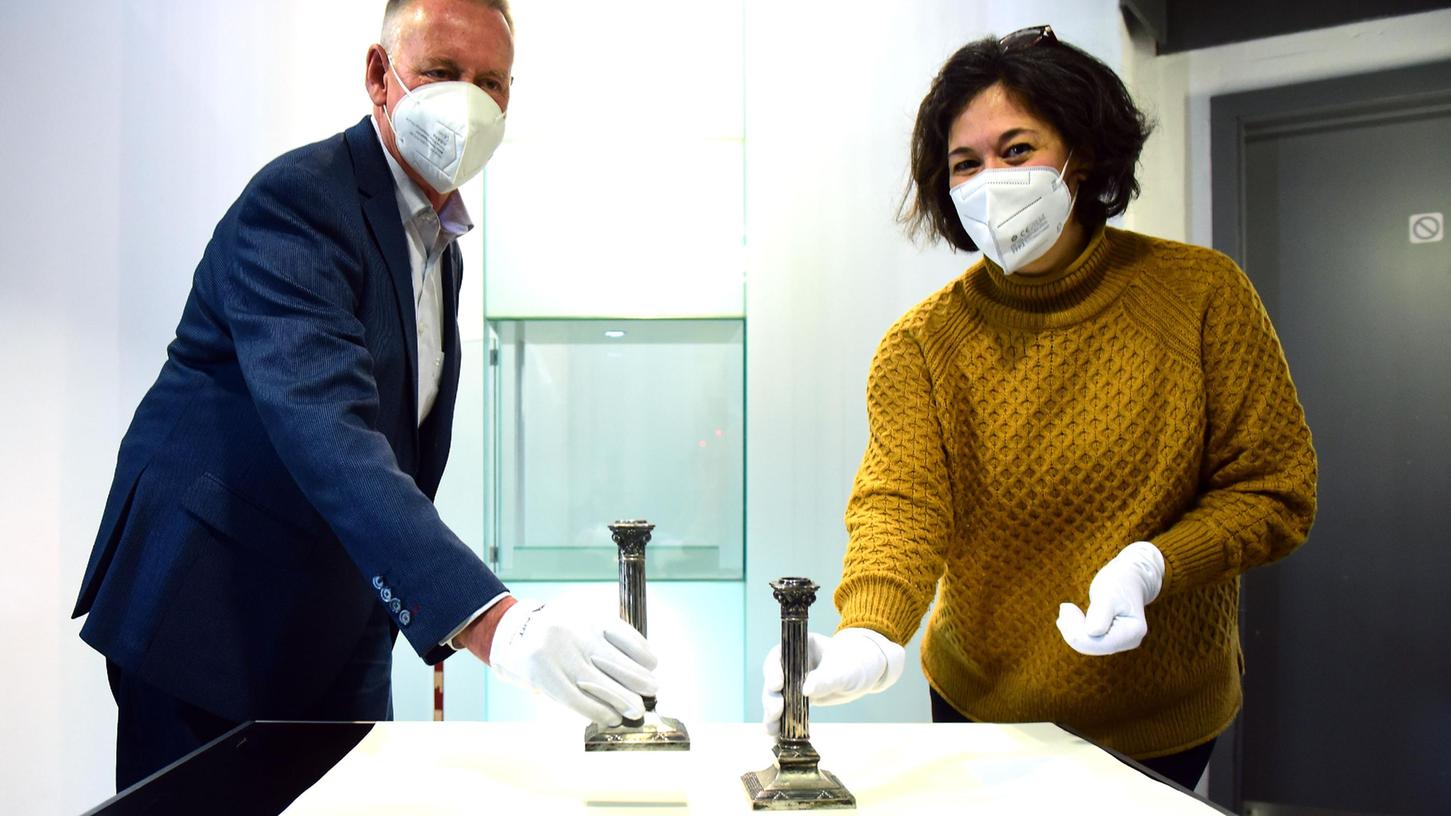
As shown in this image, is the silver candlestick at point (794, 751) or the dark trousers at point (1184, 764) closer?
the silver candlestick at point (794, 751)

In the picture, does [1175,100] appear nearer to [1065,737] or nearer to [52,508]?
[1065,737]

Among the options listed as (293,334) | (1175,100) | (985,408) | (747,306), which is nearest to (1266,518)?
(985,408)

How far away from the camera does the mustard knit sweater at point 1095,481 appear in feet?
4.39

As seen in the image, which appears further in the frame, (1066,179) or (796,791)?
(1066,179)

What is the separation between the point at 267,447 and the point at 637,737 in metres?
0.58

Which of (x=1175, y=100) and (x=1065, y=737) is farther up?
(x=1175, y=100)

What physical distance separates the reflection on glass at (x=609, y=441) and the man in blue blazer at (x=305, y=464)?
3.63ft

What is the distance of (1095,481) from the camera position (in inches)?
53.6

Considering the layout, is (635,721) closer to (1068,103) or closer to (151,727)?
(151,727)

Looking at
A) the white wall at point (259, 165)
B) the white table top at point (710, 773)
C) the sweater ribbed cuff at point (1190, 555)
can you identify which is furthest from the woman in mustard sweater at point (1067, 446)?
the white wall at point (259, 165)

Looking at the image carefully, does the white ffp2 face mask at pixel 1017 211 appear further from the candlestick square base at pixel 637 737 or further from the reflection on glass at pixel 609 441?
the reflection on glass at pixel 609 441

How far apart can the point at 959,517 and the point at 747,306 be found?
127 centimetres

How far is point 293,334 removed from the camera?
121 cm

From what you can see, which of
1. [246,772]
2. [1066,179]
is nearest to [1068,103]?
[1066,179]
